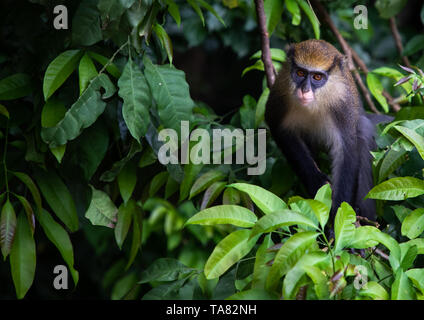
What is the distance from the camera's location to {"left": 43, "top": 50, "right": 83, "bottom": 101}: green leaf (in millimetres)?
2516

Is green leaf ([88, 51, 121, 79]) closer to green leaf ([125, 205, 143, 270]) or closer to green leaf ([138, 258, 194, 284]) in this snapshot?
green leaf ([125, 205, 143, 270])

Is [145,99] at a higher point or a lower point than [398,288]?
higher

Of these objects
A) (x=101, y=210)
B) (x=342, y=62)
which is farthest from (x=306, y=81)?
(x=101, y=210)

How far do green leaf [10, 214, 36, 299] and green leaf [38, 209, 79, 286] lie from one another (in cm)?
10

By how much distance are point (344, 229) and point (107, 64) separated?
135 centimetres

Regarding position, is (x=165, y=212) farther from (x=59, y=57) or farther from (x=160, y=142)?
(x=59, y=57)

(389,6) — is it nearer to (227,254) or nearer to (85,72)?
(85,72)

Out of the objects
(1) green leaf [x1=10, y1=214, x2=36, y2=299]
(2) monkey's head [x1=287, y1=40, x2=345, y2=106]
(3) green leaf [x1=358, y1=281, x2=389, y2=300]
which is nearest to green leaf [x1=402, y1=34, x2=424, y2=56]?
(2) monkey's head [x1=287, y1=40, x2=345, y2=106]

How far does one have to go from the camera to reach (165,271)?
2598 millimetres

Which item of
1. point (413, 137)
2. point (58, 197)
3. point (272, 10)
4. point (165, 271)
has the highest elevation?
point (272, 10)

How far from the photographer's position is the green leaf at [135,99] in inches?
97.6

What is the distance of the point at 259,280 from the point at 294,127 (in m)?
1.62

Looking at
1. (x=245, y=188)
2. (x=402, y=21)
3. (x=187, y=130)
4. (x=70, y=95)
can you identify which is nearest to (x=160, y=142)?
(x=187, y=130)

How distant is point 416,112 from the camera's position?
111 inches
